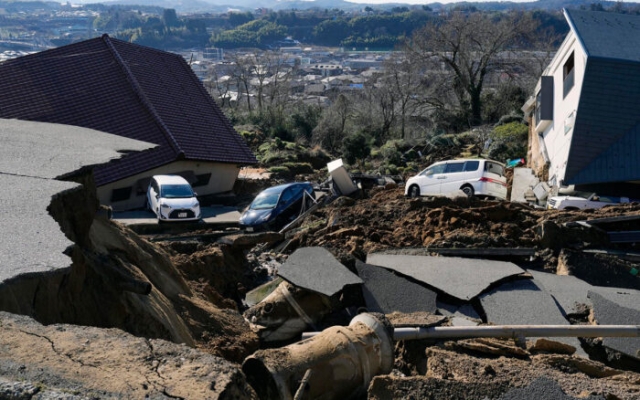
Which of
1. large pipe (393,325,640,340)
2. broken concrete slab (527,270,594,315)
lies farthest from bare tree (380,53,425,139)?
large pipe (393,325,640,340)

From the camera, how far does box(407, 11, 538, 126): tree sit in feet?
147

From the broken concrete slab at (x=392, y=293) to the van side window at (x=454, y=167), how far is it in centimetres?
1117

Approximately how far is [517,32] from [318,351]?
42685 millimetres

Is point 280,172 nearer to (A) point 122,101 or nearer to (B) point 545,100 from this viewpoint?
(A) point 122,101

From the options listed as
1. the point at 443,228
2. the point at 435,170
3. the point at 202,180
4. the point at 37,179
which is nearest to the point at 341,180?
the point at 435,170

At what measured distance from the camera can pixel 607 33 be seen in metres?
25.7

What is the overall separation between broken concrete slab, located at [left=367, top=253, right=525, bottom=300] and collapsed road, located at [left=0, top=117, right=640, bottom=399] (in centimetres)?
4

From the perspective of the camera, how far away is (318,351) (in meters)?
6.96

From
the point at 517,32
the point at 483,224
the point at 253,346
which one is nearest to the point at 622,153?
the point at 483,224

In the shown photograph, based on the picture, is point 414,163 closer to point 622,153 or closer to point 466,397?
point 622,153

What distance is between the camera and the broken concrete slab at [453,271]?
1141cm

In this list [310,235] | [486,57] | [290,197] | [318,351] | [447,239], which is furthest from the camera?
[486,57]

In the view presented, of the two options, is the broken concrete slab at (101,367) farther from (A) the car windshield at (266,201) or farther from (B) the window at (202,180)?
(B) the window at (202,180)

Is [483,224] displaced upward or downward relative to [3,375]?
downward
